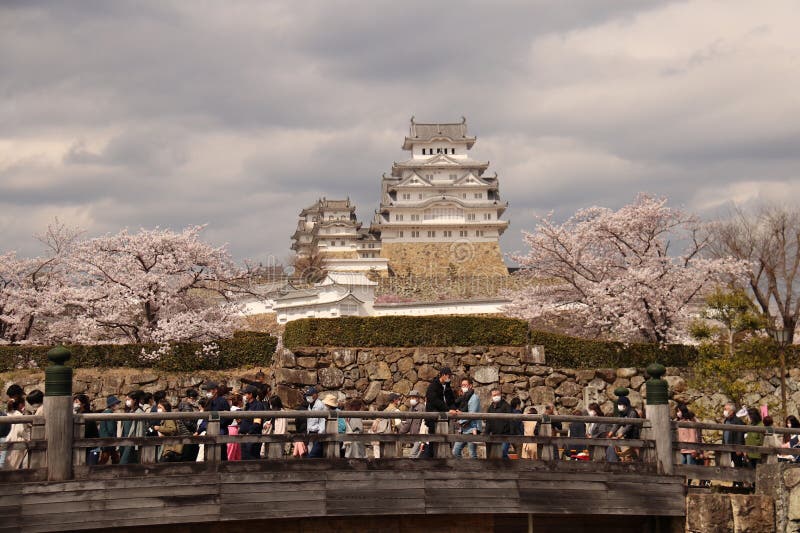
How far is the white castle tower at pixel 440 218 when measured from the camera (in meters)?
82.0

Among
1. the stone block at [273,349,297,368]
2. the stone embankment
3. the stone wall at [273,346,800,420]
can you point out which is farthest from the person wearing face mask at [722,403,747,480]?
the stone block at [273,349,297,368]

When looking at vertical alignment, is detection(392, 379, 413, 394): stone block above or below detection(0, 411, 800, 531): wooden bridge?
above

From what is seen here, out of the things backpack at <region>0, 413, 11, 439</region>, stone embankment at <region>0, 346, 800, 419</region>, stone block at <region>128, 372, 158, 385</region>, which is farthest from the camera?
stone block at <region>128, 372, 158, 385</region>

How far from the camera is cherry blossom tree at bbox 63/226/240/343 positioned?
34438mm

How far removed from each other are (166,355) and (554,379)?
11.7 metres

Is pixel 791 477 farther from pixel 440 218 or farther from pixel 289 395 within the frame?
pixel 440 218

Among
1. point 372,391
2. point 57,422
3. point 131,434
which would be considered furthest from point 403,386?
point 57,422

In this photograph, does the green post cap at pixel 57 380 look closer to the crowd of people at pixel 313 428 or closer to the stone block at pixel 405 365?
the crowd of people at pixel 313 428

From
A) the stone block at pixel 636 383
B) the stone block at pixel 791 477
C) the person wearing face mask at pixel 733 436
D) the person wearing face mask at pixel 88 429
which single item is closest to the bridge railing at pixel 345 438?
the person wearing face mask at pixel 88 429

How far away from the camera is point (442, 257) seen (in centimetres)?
8194

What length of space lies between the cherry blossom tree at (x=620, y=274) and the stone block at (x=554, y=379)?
4.56 meters

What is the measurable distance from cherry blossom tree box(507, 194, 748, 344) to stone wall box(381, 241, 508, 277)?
133 ft

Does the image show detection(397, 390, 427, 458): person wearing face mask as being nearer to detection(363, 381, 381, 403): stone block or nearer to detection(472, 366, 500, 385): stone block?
detection(363, 381, 381, 403): stone block

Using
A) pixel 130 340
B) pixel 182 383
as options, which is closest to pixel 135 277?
pixel 130 340
